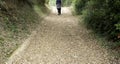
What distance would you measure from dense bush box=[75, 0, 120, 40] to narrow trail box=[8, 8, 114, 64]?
64cm

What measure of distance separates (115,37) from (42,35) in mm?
Result: 3630

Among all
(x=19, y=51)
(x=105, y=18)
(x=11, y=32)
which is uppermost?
(x=105, y=18)

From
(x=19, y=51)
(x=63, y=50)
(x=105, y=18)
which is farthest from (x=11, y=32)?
(x=105, y=18)

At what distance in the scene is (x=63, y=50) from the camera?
8117 mm

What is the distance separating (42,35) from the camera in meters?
10.4

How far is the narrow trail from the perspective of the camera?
6.98m

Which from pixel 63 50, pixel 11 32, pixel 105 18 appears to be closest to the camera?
pixel 63 50

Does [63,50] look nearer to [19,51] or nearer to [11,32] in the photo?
[19,51]

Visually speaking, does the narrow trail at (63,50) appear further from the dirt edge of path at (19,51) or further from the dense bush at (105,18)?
the dense bush at (105,18)

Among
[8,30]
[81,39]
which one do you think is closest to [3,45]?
[8,30]

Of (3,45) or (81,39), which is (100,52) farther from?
(3,45)

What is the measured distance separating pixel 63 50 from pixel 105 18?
102 inches

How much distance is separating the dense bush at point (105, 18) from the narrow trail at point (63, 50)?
2.10 ft

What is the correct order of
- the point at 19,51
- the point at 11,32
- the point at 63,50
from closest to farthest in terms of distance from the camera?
the point at 19,51, the point at 63,50, the point at 11,32
